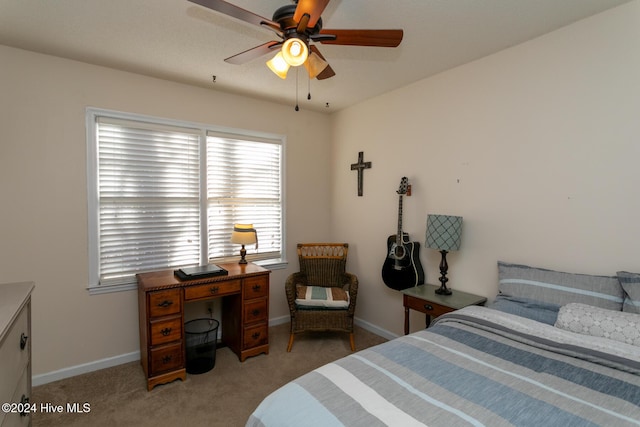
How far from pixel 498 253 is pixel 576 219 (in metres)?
0.55

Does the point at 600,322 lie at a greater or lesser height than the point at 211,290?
greater

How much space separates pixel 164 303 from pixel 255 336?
35.2 inches

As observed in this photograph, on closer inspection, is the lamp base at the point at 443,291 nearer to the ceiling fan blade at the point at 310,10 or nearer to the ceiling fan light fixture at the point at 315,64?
the ceiling fan light fixture at the point at 315,64

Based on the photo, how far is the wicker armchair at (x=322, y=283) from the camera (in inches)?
119

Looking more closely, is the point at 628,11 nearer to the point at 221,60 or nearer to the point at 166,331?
the point at 221,60

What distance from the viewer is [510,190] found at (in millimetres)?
2346

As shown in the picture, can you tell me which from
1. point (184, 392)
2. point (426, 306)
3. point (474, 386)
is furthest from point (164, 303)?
point (474, 386)

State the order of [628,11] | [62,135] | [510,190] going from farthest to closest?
[62,135] < [510,190] < [628,11]

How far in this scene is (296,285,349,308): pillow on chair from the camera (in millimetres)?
3004

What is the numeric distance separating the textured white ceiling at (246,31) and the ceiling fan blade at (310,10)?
440 mm

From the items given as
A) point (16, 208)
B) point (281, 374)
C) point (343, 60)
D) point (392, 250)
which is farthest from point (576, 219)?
point (16, 208)

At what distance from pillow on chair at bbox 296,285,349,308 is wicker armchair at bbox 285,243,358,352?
0.02 metres

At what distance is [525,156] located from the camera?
2.26 meters

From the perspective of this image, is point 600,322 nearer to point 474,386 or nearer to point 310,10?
point 474,386
